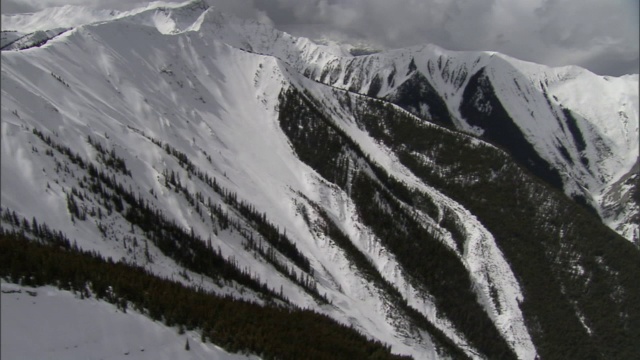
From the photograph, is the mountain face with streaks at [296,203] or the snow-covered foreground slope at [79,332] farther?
the mountain face with streaks at [296,203]

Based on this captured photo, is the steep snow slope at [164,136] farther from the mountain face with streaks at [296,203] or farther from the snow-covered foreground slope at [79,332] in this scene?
the snow-covered foreground slope at [79,332]

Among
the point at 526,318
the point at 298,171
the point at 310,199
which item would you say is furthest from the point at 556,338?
the point at 298,171

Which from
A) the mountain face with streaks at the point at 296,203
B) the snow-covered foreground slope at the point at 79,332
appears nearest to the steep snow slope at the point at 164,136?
the mountain face with streaks at the point at 296,203

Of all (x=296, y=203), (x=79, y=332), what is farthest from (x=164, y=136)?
(x=79, y=332)

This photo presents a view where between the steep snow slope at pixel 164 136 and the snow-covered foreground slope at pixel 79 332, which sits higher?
the steep snow slope at pixel 164 136

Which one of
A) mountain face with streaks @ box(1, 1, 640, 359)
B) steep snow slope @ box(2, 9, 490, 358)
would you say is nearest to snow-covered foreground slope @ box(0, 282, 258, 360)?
mountain face with streaks @ box(1, 1, 640, 359)

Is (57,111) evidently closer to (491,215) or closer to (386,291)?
(386,291)
